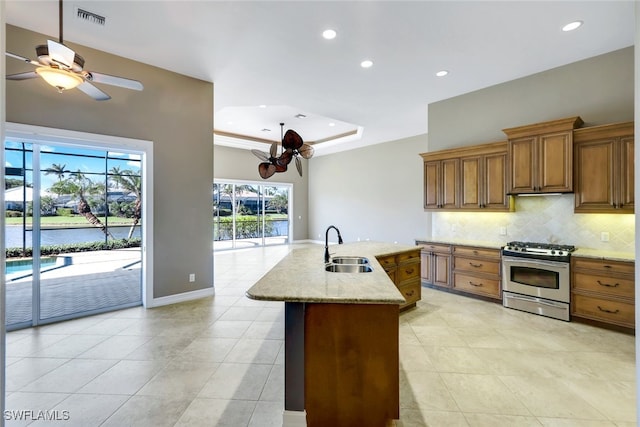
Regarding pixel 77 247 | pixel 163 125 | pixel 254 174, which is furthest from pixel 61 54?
pixel 254 174

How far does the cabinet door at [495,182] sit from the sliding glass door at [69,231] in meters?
5.40

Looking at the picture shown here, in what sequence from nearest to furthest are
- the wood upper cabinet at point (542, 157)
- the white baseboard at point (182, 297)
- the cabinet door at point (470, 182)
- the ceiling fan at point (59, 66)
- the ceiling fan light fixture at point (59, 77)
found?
the ceiling fan at point (59, 66)
the ceiling fan light fixture at point (59, 77)
the wood upper cabinet at point (542, 157)
the white baseboard at point (182, 297)
the cabinet door at point (470, 182)

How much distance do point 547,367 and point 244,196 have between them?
8739 millimetres

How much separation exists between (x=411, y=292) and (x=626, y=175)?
9.24 feet

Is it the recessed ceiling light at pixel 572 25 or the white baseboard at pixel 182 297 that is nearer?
the recessed ceiling light at pixel 572 25

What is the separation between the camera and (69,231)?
375cm

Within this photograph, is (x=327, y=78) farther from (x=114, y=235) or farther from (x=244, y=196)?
(x=244, y=196)

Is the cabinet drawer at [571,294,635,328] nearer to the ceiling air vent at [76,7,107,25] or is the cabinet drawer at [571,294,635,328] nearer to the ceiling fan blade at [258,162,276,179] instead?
the ceiling fan blade at [258,162,276,179]

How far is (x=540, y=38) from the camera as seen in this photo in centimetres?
323

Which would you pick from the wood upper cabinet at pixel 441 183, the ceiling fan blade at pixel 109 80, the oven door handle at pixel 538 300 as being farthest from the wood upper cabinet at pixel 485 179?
the ceiling fan blade at pixel 109 80

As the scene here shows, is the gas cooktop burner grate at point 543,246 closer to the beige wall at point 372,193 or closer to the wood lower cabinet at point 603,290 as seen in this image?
the wood lower cabinet at point 603,290

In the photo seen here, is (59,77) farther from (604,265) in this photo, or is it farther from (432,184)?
(604,265)

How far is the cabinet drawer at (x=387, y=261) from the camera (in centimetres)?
332

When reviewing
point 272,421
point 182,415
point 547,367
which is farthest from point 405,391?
point 182,415
